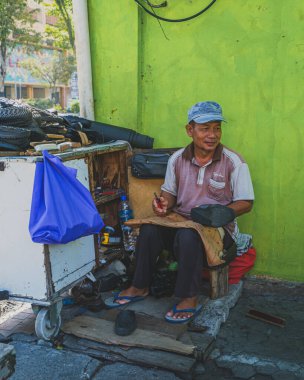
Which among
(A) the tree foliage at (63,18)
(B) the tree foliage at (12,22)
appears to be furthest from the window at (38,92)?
(A) the tree foliage at (63,18)

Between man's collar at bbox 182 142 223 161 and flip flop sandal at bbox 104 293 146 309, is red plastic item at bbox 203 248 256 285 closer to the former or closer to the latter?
flip flop sandal at bbox 104 293 146 309

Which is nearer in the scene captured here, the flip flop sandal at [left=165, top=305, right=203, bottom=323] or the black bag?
the flip flop sandal at [left=165, top=305, right=203, bottom=323]

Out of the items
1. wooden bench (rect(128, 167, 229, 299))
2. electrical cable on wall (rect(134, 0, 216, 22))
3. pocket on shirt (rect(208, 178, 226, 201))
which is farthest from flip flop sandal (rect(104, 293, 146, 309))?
electrical cable on wall (rect(134, 0, 216, 22))

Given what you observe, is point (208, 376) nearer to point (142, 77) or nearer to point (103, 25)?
point (142, 77)

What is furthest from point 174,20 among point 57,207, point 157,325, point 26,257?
point 157,325

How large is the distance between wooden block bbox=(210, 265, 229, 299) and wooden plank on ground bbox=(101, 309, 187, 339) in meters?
0.46

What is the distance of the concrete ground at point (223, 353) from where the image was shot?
2842 mm

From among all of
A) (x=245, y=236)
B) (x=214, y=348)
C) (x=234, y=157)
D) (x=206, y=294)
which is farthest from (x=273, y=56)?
(x=214, y=348)

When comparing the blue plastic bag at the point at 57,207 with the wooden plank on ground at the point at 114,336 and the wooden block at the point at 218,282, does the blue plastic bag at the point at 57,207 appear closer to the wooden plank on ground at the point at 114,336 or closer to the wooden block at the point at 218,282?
the wooden plank on ground at the point at 114,336

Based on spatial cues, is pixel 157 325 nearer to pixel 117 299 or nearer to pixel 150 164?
pixel 117 299

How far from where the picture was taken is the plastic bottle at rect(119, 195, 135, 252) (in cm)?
418

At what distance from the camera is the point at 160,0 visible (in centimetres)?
412

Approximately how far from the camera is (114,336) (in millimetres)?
3156

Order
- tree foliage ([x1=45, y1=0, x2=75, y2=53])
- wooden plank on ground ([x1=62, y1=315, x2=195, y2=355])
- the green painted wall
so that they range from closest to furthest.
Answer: wooden plank on ground ([x1=62, y1=315, x2=195, y2=355]), the green painted wall, tree foliage ([x1=45, y1=0, x2=75, y2=53])
